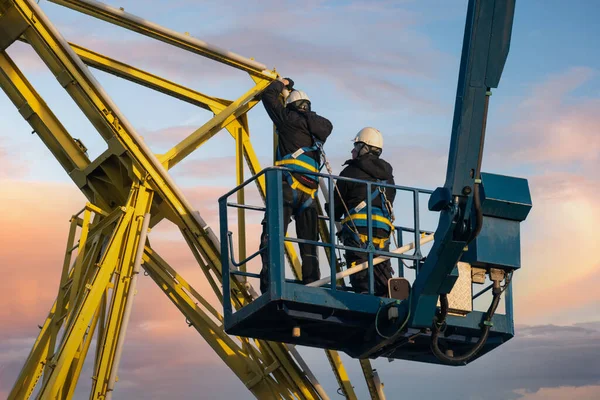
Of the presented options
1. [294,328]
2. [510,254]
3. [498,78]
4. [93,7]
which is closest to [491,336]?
[510,254]

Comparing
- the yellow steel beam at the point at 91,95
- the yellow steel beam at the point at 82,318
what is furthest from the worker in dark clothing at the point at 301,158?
the yellow steel beam at the point at 82,318

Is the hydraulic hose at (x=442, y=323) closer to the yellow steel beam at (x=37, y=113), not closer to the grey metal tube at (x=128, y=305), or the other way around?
the grey metal tube at (x=128, y=305)

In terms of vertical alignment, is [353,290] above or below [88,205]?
Answer: below

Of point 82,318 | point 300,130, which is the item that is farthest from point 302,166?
point 82,318

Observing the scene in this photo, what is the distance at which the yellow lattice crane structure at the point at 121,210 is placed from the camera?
17312 millimetres

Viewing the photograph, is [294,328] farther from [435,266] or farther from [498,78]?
[498,78]

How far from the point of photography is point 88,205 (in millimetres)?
18000

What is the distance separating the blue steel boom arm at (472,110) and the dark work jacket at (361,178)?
2487mm

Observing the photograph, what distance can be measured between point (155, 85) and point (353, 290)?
4283mm

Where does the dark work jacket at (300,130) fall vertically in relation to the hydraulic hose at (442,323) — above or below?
above

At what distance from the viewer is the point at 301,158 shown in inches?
673

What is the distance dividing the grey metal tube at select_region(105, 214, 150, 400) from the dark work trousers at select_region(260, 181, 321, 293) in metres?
1.94

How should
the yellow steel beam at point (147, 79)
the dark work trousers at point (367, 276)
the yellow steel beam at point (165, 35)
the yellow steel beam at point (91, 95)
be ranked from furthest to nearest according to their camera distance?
the yellow steel beam at point (147, 79), the yellow steel beam at point (165, 35), the yellow steel beam at point (91, 95), the dark work trousers at point (367, 276)

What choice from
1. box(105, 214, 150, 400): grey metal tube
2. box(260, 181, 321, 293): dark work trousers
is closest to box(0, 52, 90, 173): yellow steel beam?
box(105, 214, 150, 400): grey metal tube
